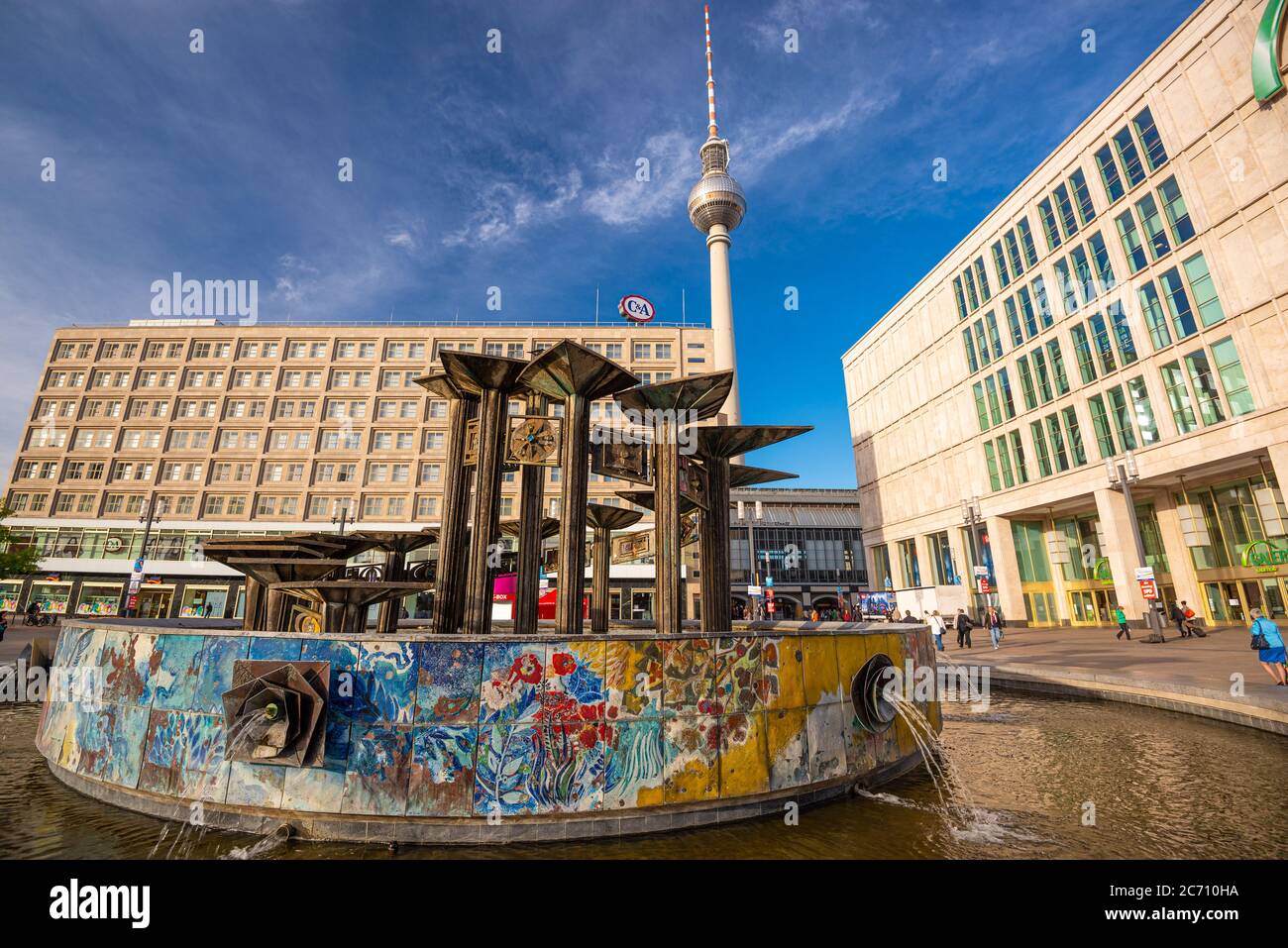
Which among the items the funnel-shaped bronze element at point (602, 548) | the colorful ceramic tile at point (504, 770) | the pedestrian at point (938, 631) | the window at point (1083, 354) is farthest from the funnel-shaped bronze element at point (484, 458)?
the window at point (1083, 354)

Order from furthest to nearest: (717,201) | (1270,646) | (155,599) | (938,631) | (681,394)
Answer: (717,201), (155,599), (938,631), (1270,646), (681,394)

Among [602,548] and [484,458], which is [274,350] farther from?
[484,458]

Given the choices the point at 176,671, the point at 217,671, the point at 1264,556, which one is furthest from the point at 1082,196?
the point at 176,671

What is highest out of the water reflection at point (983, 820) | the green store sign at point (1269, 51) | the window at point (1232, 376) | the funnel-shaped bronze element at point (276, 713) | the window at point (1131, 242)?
the green store sign at point (1269, 51)

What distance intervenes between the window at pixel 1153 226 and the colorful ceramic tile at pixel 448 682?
39279 mm

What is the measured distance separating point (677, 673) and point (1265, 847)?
582 centimetres

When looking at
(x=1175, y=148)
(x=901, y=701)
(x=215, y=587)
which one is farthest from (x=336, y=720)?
(x=215, y=587)

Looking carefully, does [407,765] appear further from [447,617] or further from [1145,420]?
[1145,420]

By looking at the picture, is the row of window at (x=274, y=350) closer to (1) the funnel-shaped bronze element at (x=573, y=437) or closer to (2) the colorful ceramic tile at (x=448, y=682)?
(1) the funnel-shaped bronze element at (x=573, y=437)

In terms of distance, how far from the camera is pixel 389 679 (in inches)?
235

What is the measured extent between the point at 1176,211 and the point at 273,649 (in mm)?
41729

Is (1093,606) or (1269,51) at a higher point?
(1269,51)

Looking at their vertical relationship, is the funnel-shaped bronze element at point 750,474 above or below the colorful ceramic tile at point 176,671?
above

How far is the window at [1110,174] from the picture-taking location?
31.8 metres
